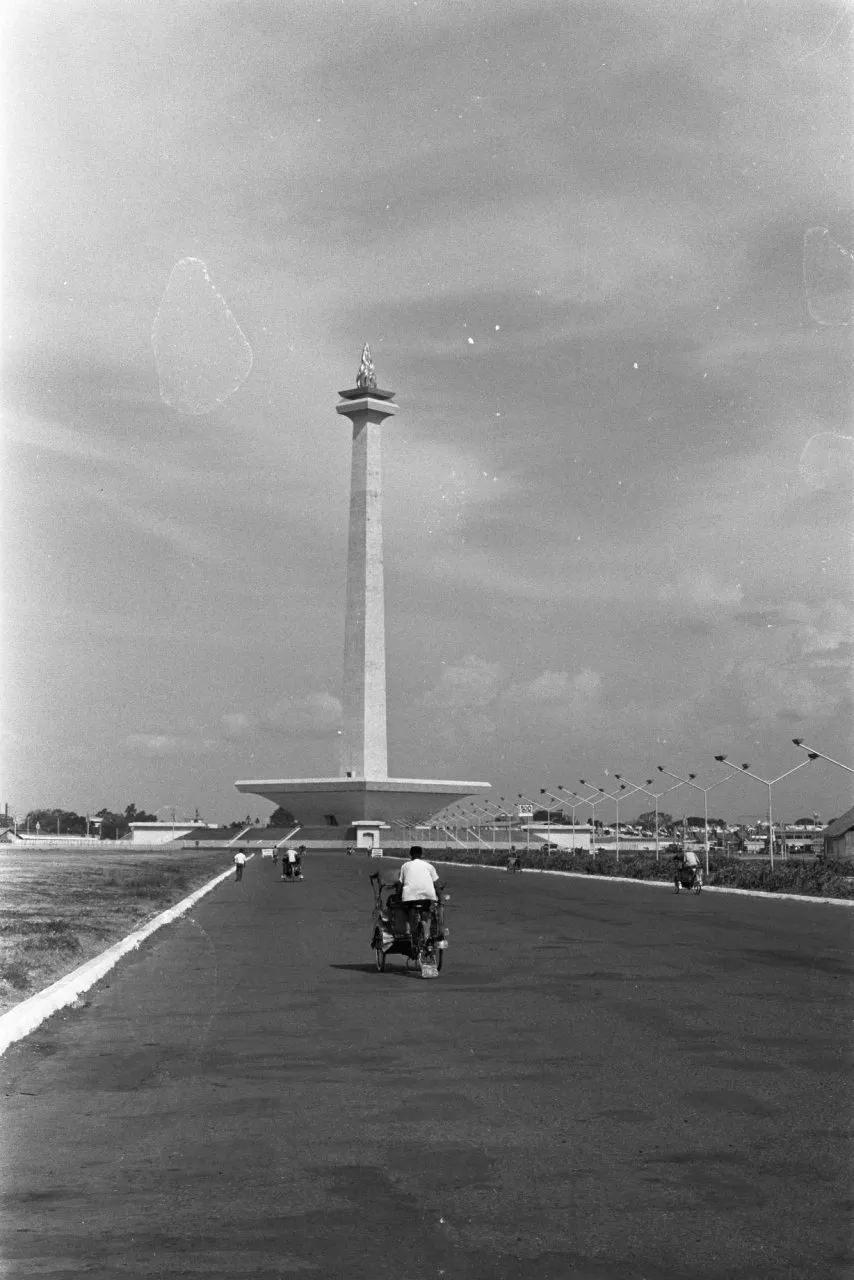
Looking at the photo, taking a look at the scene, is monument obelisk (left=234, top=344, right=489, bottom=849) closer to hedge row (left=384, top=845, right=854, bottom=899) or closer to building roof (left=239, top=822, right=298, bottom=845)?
building roof (left=239, top=822, right=298, bottom=845)

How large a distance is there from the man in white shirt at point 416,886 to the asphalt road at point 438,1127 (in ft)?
2.82

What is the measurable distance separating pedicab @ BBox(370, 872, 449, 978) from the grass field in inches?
145

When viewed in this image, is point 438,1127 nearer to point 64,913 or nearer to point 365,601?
point 64,913

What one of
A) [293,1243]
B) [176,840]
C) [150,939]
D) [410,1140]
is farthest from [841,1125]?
[176,840]

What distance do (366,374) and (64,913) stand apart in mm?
121361

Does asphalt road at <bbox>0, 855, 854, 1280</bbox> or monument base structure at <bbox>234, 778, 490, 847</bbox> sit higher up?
monument base structure at <bbox>234, 778, 490, 847</bbox>

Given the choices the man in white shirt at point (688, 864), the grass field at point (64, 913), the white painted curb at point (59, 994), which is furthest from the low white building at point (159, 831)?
the white painted curb at point (59, 994)

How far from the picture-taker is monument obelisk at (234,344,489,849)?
137250 millimetres

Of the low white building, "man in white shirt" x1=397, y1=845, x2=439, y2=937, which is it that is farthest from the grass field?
the low white building

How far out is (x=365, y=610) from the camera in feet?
450

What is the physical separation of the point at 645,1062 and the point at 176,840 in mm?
144902

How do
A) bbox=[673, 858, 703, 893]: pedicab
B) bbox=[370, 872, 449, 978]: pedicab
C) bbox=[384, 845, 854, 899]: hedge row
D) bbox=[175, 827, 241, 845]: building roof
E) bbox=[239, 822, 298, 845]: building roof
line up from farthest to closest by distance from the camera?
bbox=[175, 827, 241, 845]: building roof < bbox=[239, 822, 298, 845]: building roof < bbox=[673, 858, 703, 893]: pedicab < bbox=[384, 845, 854, 899]: hedge row < bbox=[370, 872, 449, 978]: pedicab

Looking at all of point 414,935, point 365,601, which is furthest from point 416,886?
point 365,601

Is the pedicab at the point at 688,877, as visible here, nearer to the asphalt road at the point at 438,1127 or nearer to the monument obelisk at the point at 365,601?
the asphalt road at the point at 438,1127
